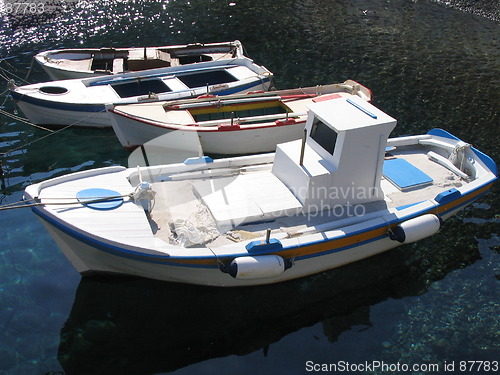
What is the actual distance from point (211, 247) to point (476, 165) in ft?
28.1

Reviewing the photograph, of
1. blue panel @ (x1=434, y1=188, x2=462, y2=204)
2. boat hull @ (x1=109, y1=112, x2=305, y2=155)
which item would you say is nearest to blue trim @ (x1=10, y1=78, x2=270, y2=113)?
boat hull @ (x1=109, y1=112, x2=305, y2=155)

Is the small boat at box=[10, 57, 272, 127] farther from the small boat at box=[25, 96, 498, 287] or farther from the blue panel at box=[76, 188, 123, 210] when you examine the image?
the blue panel at box=[76, 188, 123, 210]

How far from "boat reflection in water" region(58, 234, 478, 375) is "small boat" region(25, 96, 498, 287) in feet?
1.92

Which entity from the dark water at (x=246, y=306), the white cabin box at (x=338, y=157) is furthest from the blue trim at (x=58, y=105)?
the white cabin box at (x=338, y=157)

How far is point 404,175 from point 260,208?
4.86m

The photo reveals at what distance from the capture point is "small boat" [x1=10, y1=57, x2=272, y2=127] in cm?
1866

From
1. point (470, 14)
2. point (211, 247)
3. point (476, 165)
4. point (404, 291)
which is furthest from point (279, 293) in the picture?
point (470, 14)

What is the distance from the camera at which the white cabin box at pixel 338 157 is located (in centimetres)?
1229

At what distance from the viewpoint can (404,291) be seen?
1309cm

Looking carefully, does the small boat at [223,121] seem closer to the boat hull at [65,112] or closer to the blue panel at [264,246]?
the boat hull at [65,112]

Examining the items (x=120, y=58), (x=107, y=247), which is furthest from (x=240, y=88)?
(x=107, y=247)

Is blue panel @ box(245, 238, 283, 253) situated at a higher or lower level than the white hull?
higher

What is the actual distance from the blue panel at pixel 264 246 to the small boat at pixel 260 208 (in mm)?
23

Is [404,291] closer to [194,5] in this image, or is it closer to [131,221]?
[131,221]
